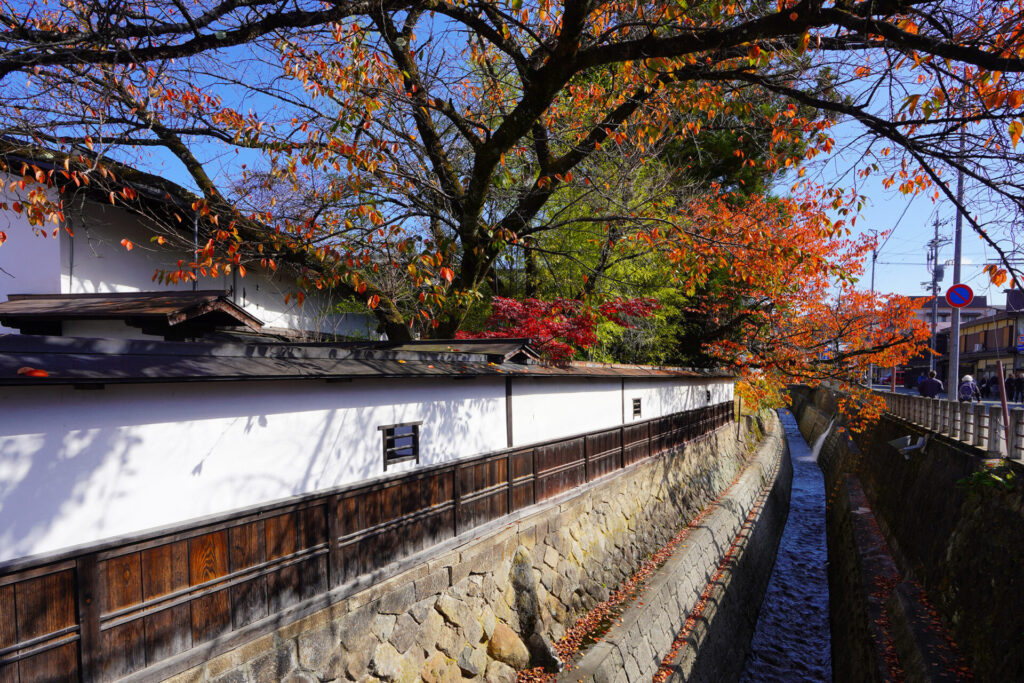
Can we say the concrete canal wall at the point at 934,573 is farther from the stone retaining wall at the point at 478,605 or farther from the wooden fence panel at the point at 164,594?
the wooden fence panel at the point at 164,594

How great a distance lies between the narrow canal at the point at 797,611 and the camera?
44.8 ft

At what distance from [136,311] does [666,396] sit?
14365 millimetres

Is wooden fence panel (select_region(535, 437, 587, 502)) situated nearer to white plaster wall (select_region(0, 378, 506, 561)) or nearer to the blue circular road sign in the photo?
white plaster wall (select_region(0, 378, 506, 561))

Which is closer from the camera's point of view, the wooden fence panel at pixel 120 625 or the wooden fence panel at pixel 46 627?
the wooden fence panel at pixel 46 627

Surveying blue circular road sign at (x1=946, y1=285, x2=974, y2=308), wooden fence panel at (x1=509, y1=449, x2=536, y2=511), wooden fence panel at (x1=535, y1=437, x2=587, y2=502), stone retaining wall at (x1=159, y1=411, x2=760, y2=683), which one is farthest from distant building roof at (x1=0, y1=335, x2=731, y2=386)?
blue circular road sign at (x1=946, y1=285, x2=974, y2=308)

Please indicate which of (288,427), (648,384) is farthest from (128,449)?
(648,384)

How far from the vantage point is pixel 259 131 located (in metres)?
8.77

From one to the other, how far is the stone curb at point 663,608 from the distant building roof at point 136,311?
791 cm

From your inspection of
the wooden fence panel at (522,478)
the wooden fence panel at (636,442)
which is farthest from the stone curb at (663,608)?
the wooden fence panel at (522,478)

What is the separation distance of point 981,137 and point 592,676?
8.61 m

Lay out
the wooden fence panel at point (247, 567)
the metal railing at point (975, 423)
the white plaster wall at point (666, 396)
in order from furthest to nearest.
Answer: the white plaster wall at point (666, 396), the metal railing at point (975, 423), the wooden fence panel at point (247, 567)

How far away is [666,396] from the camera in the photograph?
17609mm

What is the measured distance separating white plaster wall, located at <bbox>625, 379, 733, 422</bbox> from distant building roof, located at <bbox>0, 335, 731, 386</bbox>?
21.3 feet

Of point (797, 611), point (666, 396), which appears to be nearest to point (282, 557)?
point (666, 396)
